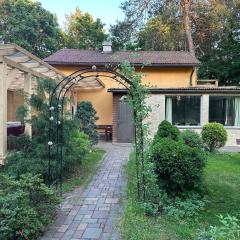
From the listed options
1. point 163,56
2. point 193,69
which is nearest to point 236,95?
point 193,69

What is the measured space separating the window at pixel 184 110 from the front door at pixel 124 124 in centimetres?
203

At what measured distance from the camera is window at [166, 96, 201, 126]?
59.4ft

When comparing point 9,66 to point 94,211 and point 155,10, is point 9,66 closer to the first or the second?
point 94,211

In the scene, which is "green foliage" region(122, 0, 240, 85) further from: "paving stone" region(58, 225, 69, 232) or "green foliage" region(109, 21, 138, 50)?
"paving stone" region(58, 225, 69, 232)

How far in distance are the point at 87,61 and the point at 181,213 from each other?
1758 cm

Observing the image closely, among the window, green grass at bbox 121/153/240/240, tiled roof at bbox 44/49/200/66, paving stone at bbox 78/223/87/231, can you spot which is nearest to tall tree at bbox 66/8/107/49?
tiled roof at bbox 44/49/200/66

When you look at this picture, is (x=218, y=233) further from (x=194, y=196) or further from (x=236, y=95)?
(x=236, y=95)

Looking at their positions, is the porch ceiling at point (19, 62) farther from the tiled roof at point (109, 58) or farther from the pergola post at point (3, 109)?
the tiled roof at point (109, 58)

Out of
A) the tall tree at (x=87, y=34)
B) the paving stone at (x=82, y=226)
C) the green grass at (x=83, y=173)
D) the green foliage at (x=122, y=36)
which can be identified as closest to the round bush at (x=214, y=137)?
the green grass at (x=83, y=173)

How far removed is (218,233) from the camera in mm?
3215

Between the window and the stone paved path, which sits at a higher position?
the window

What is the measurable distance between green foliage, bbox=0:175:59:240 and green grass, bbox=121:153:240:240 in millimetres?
1236

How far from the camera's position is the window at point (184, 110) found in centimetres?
1811

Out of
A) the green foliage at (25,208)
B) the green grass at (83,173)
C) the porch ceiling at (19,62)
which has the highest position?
the porch ceiling at (19,62)
